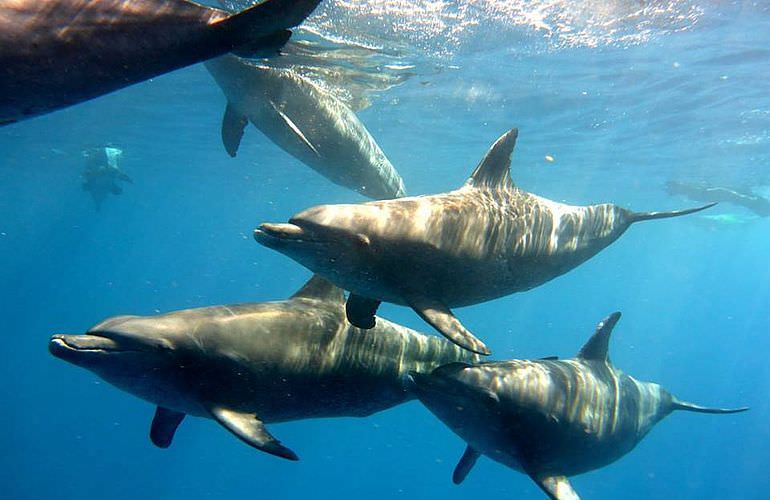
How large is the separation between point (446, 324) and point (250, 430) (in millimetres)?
2094

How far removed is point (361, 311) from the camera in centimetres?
599

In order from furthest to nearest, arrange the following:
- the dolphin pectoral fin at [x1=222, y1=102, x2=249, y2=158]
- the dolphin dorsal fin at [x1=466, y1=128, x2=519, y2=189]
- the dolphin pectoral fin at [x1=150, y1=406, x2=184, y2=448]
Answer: the dolphin pectoral fin at [x1=222, y1=102, x2=249, y2=158], the dolphin dorsal fin at [x1=466, y1=128, x2=519, y2=189], the dolphin pectoral fin at [x1=150, y1=406, x2=184, y2=448]

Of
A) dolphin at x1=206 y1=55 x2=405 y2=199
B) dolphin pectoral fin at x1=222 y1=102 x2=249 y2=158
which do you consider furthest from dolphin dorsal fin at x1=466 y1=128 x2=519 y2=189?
dolphin pectoral fin at x1=222 y1=102 x2=249 y2=158

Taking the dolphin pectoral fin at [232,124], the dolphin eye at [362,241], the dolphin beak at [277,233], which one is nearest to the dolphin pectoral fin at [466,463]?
the dolphin eye at [362,241]

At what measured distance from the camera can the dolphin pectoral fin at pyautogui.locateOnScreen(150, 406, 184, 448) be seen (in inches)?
257

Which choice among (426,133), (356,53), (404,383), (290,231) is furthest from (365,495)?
(290,231)

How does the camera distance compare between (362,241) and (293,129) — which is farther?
(293,129)

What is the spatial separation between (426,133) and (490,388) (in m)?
26.1

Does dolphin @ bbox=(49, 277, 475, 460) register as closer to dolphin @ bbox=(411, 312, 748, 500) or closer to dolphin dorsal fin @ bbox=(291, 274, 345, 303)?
dolphin dorsal fin @ bbox=(291, 274, 345, 303)

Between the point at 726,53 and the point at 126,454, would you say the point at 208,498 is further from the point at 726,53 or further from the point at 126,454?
the point at 726,53

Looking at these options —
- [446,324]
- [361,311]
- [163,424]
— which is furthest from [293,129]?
[446,324]

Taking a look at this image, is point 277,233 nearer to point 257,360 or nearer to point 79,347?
point 257,360

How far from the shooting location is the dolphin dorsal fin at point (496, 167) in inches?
268

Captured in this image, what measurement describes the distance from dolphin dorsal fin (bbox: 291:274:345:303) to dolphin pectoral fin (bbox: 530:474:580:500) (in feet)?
10.7
